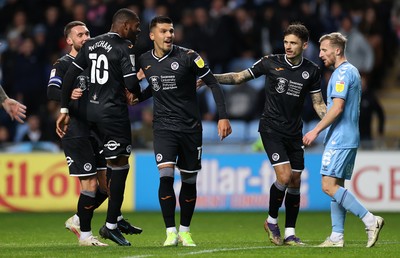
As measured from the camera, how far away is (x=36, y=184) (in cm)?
1741

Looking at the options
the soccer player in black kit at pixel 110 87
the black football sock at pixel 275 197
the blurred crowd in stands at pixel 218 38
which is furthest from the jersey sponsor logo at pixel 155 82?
the blurred crowd in stands at pixel 218 38

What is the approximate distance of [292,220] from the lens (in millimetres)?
11203

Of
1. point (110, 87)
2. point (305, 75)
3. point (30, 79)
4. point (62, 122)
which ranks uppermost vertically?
point (305, 75)

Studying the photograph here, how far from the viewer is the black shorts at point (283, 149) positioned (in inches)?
434

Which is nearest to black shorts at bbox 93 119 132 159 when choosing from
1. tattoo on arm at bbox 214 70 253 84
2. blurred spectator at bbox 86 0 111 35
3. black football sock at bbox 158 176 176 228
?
black football sock at bbox 158 176 176 228

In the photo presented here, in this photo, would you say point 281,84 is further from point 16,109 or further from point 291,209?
point 16,109

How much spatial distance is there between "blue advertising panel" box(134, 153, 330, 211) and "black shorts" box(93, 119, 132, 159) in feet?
22.0

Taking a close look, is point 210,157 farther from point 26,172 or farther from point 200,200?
point 26,172

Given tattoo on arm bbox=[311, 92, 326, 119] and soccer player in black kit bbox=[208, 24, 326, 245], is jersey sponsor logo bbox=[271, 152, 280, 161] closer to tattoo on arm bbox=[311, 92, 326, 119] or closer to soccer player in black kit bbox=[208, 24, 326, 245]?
soccer player in black kit bbox=[208, 24, 326, 245]

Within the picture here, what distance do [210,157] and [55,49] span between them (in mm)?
5123

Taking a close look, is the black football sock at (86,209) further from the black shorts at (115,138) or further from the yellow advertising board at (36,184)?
the yellow advertising board at (36,184)

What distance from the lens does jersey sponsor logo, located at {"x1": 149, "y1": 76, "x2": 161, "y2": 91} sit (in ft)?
34.7

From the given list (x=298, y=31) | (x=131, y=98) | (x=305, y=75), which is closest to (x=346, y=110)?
(x=305, y=75)

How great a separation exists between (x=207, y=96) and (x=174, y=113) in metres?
9.53
